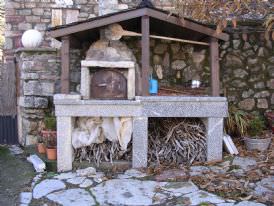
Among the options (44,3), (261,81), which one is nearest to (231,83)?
(261,81)

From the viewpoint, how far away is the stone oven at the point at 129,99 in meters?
5.09

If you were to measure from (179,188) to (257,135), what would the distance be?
243cm

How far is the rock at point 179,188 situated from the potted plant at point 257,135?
70.2 inches

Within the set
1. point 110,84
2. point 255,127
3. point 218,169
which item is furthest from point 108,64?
point 255,127

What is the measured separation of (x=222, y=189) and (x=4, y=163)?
332cm

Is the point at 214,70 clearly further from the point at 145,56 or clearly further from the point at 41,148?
the point at 41,148

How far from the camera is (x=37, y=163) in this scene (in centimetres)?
525

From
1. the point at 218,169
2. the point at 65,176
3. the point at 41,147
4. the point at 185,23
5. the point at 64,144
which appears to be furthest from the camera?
the point at 41,147

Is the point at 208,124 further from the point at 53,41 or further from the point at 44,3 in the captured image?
the point at 44,3

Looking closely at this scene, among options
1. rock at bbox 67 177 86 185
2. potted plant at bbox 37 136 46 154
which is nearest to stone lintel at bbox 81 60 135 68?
potted plant at bbox 37 136 46 154

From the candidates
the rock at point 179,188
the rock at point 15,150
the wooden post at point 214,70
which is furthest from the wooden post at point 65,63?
the wooden post at point 214,70

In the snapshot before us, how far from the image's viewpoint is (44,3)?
7328 mm

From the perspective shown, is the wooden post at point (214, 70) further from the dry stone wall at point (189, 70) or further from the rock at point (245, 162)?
the dry stone wall at point (189, 70)

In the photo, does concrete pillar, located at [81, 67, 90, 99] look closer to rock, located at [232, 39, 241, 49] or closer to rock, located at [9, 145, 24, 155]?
rock, located at [9, 145, 24, 155]
